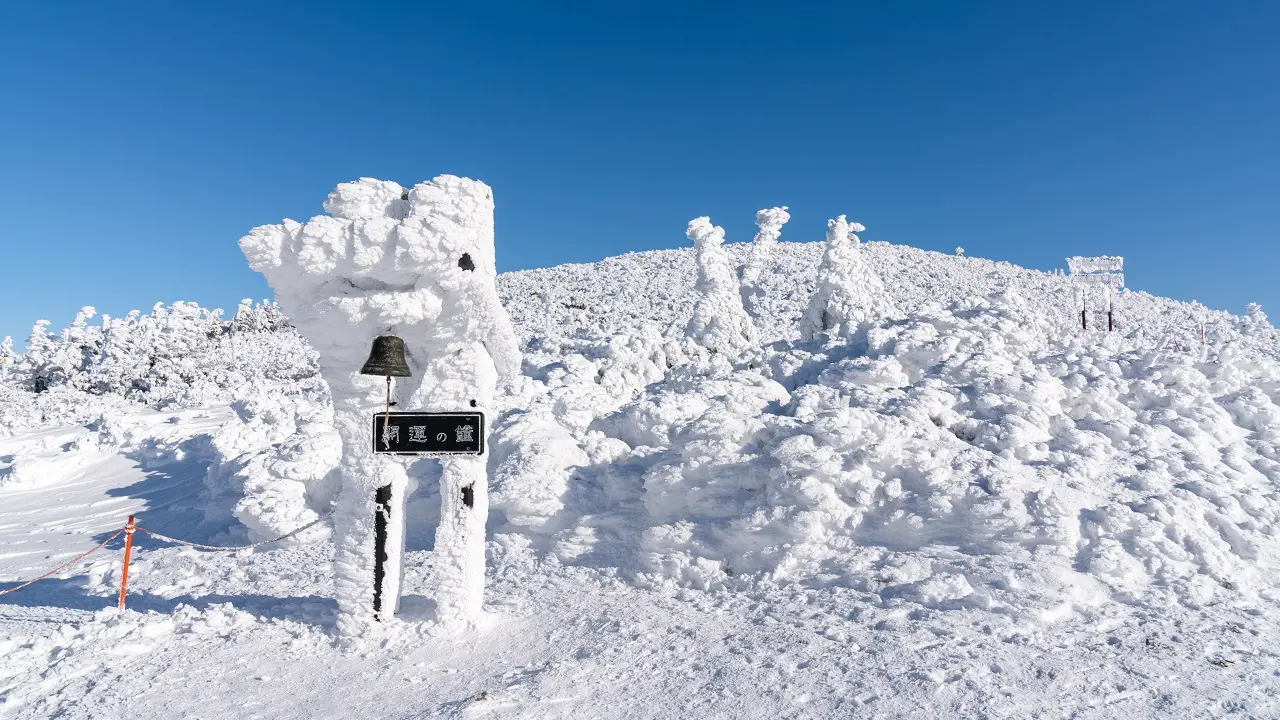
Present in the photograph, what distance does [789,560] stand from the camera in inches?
251

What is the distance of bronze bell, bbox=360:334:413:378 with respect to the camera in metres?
5.49

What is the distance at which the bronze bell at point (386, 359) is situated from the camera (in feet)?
18.0

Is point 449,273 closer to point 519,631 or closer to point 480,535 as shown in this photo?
point 480,535

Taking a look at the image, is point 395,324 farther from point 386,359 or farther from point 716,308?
point 716,308

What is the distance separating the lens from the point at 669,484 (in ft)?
24.3

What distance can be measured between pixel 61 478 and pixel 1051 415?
15.7 m

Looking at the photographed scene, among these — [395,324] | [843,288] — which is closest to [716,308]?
[843,288]

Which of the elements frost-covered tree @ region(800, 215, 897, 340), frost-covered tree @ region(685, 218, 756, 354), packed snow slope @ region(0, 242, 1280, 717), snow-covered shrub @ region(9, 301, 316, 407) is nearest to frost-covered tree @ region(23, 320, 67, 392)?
snow-covered shrub @ region(9, 301, 316, 407)

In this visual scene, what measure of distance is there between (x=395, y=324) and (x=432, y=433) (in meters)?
0.93

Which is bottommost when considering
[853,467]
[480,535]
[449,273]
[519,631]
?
[519,631]

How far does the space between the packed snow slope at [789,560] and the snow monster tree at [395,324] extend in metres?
0.60

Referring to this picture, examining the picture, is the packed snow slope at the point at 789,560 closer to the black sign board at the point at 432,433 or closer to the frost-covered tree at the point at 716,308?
the black sign board at the point at 432,433

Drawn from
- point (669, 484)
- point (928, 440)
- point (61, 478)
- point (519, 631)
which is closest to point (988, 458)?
point (928, 440)

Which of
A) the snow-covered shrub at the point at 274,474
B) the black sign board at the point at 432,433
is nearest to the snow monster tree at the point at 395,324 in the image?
the black sign board at the point at 432,433
